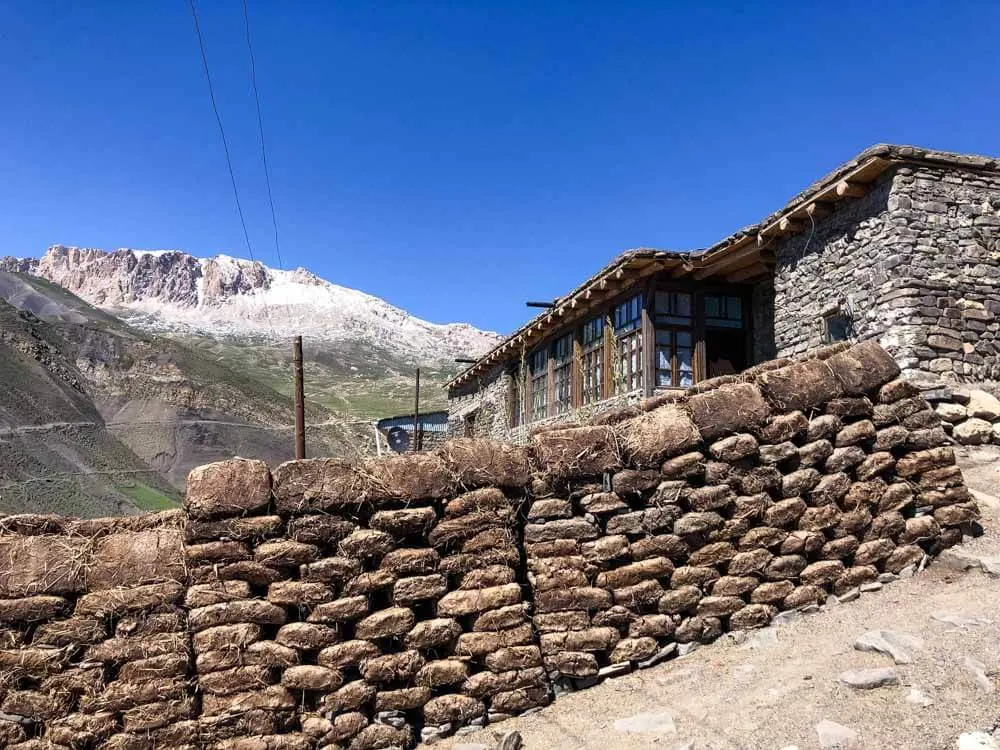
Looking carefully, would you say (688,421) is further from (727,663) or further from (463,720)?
(463,720)

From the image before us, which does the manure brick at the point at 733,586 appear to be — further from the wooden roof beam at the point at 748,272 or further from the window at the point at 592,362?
the window at the point at 592,362

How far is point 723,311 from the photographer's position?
12094 mm

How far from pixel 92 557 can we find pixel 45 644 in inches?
18.2

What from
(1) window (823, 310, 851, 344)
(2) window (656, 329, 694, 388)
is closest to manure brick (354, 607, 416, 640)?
(1) window (823, 310, 851, 344)

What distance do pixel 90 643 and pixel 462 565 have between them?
2.01m

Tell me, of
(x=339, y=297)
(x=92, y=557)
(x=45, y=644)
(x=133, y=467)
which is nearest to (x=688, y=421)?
(x=92, y=557)

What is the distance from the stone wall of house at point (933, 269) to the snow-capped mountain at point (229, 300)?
416 ft

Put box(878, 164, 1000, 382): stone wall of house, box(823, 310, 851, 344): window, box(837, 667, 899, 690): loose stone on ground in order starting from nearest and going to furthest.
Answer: box(837, 667, 899, 690): loose stone on ground → box(878, 164, 1000, 382): stone wall of house → box(823, 310, 851, 344): window

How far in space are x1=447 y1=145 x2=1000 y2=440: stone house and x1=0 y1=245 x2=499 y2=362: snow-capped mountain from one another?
122130 millimetres

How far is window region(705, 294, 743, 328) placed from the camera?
12031mm

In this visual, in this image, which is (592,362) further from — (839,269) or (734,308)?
(839,269)

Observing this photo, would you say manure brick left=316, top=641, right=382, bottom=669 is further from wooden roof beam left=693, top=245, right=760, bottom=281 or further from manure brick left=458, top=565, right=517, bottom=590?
wooden roof beam left=693, top=245, right=760, bottom=281

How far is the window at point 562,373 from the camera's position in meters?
14.9

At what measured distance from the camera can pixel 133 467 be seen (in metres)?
14.9
